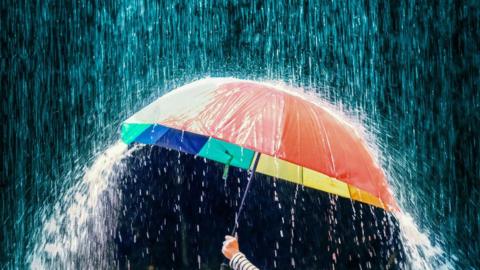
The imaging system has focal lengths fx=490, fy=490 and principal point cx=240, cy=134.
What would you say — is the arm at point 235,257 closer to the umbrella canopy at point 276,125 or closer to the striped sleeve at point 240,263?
the striped sleeve at point 240,263

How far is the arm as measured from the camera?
7.45 feet

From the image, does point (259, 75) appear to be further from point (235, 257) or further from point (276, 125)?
point (235, 257)

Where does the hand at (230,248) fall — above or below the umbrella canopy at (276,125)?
below

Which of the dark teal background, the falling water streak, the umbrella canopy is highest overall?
the umbrella canopy

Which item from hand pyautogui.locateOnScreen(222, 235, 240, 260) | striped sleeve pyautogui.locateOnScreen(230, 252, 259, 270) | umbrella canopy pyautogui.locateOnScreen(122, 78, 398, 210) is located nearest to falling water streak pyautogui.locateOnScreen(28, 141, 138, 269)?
umbrella canopy pyautogui.locateOnScreen(122, 78, 398, 210)

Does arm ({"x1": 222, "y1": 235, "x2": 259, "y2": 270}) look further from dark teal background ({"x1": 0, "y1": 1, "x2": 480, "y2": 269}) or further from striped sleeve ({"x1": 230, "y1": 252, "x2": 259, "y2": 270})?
dark teal background ({"x1": 0, "y1": 1, "x2": 480, "y2": 269})

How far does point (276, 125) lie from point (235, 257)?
67cm

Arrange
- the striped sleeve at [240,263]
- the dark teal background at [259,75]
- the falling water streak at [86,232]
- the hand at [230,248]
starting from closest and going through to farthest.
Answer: the striped sleeve at [240,263] → the hand at [230,248] → the falling water streak at [86,232] → the dark teal background at [259,75]

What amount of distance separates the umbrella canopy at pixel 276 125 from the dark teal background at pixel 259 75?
725cm

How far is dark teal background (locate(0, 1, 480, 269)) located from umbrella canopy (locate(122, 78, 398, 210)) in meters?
7.25

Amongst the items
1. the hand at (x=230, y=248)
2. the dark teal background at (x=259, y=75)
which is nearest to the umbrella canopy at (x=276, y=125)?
the hand at (x=230, y=248)

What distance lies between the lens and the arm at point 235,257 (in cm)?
227

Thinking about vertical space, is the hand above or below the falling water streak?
above

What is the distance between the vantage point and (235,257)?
2.35 metres
